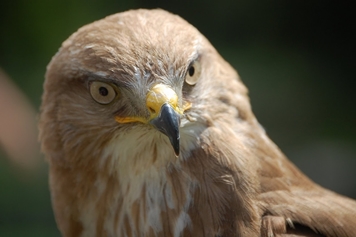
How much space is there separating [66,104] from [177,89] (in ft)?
1.56

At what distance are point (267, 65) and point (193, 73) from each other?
4.02 meters

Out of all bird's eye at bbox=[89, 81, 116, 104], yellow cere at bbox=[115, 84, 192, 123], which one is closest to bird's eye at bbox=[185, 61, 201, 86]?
yellow cere at bbox=[115, 84, 192, 123]

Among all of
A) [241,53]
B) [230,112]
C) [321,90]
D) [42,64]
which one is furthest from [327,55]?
[230,112]

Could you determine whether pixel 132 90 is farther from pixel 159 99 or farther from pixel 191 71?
pixel 191 71

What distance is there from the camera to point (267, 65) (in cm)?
610

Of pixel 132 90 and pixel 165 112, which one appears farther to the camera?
pixel 132 90

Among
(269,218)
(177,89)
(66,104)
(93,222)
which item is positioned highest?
(177,89)

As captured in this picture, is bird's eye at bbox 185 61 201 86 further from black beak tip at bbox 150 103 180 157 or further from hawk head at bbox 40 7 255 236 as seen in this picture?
black beak tip at bbox 150 103 180 157

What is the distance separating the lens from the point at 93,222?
2320mm

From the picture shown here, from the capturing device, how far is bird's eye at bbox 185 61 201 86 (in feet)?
7.09

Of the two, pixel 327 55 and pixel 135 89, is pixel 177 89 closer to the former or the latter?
pixel 135 89

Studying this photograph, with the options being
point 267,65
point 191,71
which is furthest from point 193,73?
point 267,65

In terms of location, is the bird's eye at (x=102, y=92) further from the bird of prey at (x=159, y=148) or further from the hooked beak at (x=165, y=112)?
the hooked beak at (x=165, y=112)

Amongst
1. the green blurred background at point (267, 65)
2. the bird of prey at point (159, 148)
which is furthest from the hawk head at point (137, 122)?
the green blurred background at point (267, 65)
